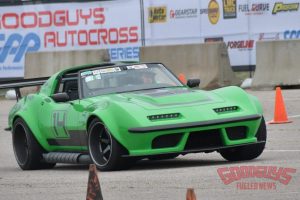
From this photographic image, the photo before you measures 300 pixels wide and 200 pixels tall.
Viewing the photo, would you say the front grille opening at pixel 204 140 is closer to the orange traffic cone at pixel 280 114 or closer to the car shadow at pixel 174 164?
the car shadow at pixel 174 164

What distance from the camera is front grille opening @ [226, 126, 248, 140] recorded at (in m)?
11.4

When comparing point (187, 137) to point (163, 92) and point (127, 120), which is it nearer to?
point (127, 120)

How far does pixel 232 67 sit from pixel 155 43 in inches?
90.4

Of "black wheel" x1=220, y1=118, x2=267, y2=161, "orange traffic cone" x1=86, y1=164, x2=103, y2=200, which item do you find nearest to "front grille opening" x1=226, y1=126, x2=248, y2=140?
"black wheel" x1=220, y1=118, x2=267, y2=161

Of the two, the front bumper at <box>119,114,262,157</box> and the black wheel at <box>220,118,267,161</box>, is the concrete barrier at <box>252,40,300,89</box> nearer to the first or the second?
the black wheel at <box>220,118,267,161</box>

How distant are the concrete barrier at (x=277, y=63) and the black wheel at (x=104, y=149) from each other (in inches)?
446

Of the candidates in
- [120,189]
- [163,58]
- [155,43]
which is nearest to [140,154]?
[120,189]

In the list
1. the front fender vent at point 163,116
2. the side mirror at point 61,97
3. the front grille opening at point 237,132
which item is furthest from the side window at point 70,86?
the front grille opening at point 237,132

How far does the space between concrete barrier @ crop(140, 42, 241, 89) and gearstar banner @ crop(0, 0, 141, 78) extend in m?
1.38

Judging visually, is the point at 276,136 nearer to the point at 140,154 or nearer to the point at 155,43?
the point at 140,154

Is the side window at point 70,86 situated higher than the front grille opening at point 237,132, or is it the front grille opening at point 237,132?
the side window at point 70,86

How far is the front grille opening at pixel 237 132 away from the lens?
37.4 feet

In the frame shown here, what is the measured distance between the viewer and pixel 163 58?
24.2 metres

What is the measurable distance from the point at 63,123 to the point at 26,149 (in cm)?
108
